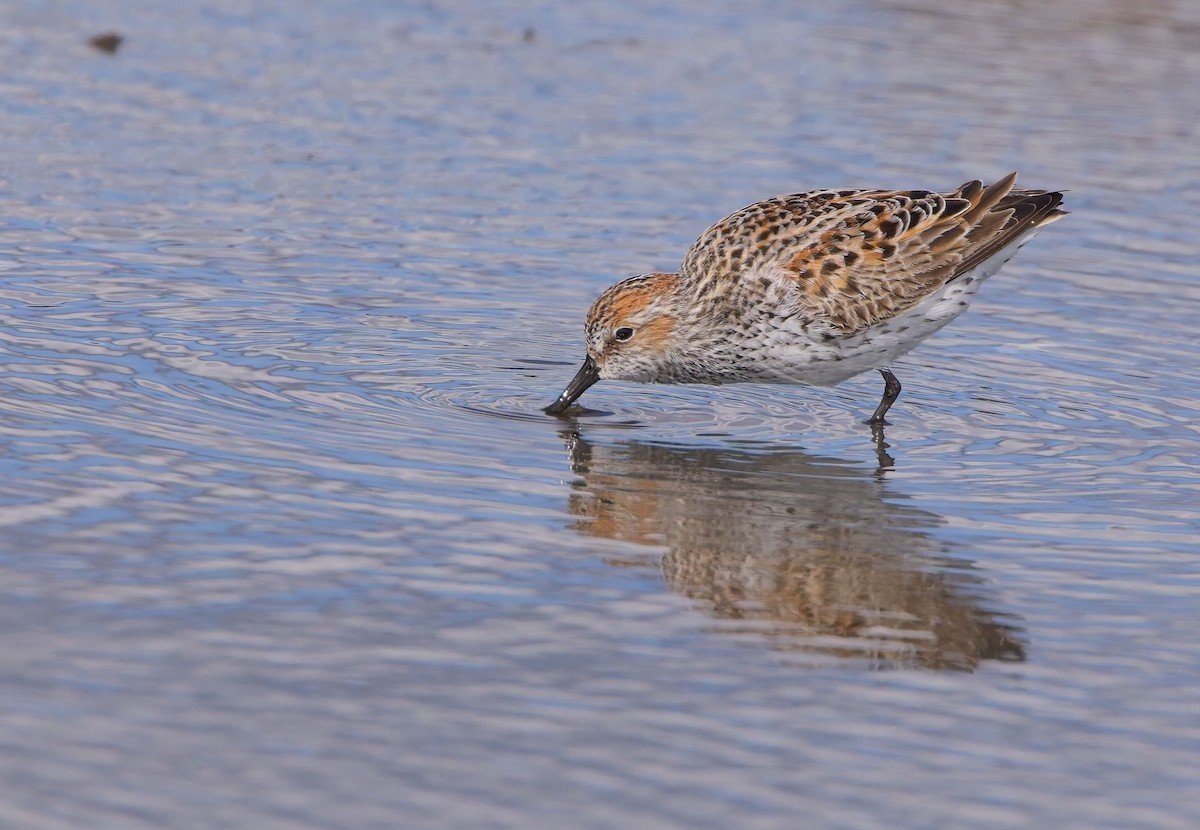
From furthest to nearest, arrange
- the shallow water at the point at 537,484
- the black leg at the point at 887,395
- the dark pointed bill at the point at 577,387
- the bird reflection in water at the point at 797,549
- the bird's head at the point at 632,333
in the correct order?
the bird's head at the point at 632,333
the black leg at the point at 887,395
the dark pointed bill at the point at 577,387
the bird reflection in water at the point at 797,549
the shallow water at the point at 537,484

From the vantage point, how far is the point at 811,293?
10.3 m

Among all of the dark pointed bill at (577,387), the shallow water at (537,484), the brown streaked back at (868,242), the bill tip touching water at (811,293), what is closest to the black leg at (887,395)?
the bill tip touching water at (811,293)

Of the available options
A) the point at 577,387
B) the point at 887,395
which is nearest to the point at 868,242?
the point at 887,395

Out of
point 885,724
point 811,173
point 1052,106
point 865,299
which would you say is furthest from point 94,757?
point 1052,106

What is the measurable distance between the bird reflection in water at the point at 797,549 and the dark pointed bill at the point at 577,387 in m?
0.48

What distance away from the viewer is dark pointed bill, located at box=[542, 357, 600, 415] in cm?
999

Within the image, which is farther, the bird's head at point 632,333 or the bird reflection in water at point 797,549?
the bird's head at point 632,333

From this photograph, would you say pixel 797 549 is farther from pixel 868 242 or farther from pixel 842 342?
pixel 868 242

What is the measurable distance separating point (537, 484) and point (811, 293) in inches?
103

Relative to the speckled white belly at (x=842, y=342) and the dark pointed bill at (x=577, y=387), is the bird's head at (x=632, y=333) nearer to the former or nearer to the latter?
the dark pointed bill at (x=577, y=387)

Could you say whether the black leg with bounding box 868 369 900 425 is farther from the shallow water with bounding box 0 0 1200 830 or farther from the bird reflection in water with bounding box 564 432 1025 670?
the bird reflection in water with bounding box 564 432 1025 670

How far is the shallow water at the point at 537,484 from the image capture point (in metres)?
5.60

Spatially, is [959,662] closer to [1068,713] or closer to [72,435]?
[1068,713]

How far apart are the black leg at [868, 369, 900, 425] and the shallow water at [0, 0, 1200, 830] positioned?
11cm
